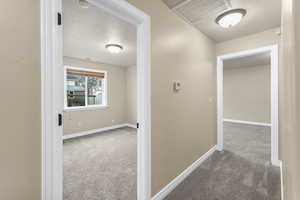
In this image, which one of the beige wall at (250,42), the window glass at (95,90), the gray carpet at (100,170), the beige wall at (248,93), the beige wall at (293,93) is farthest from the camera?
the beige wall at (248,93)

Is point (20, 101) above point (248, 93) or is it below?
below

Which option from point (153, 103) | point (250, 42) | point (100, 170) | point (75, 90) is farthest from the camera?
point (75, 90)

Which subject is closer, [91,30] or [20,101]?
[20,101]

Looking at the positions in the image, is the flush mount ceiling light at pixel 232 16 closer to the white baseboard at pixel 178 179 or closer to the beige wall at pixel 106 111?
the white baseboard at pixel 178 179

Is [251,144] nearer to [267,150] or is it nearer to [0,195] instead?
[267,150]

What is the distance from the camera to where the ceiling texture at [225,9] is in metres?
1.67

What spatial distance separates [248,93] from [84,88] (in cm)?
684

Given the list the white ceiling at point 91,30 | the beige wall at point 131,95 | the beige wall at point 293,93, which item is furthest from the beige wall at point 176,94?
the beige wall at point 131,95

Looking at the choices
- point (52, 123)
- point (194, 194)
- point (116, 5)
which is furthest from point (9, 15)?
point (194, 194)

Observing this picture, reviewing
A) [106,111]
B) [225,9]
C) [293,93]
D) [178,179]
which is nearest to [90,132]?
[106,111]

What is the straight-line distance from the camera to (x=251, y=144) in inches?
131

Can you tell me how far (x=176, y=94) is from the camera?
1892mm

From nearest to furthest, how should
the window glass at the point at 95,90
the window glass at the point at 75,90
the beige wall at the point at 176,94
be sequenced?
the beige wall at the point at 176,94 → the window glass at the point at 75,90 → the window glass at the point at 95,90

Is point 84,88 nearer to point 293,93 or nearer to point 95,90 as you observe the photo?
point 95,90
